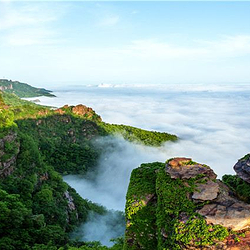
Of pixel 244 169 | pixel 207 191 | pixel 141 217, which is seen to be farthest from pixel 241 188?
pixel 141 217

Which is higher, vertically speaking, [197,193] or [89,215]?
[197,193]

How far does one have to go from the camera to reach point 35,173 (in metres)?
36.4

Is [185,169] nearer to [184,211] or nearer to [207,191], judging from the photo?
[207,191]

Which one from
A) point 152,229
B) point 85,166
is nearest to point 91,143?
point 85,166

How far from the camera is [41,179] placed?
3766cm

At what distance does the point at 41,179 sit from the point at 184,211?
105ft

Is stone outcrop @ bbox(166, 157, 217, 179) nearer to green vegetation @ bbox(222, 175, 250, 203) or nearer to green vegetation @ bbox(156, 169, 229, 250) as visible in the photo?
green vegetation @ bbox(156, 169, 229, 250)

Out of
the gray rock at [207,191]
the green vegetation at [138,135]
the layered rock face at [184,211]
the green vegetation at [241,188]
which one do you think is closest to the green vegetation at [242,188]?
the green vegetation at [241,188]

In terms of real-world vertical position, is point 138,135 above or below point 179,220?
above

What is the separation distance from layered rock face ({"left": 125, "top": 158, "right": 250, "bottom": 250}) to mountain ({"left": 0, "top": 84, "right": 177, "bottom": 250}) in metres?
5.40

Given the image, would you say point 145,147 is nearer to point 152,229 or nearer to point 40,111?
point 40,111

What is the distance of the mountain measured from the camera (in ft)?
75.3

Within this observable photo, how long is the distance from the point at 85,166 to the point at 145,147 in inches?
1164

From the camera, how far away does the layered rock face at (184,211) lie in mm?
8203
